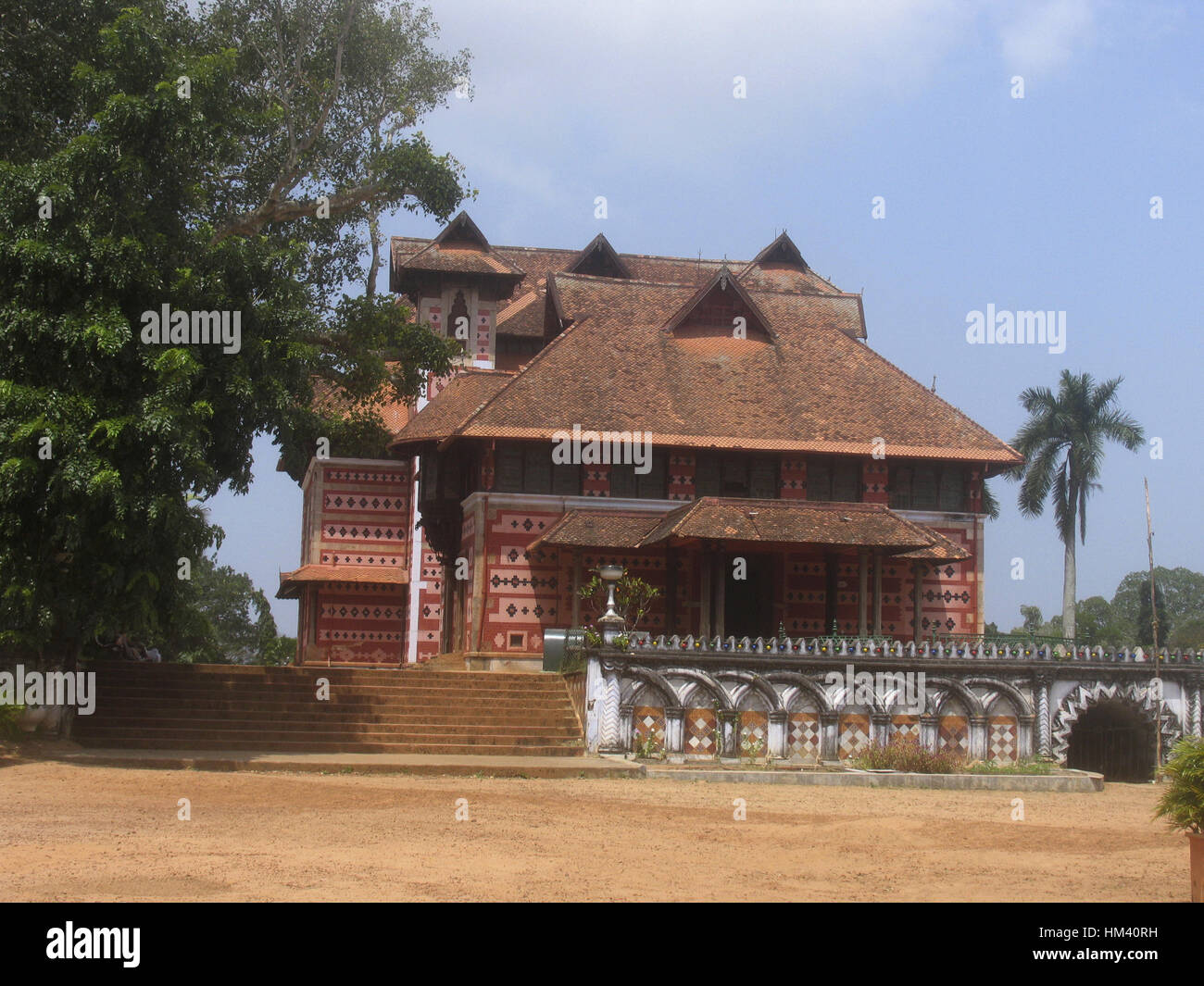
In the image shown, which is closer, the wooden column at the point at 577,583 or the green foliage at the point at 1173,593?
the wooden column at the point at 577,583

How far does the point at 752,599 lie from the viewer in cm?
3350

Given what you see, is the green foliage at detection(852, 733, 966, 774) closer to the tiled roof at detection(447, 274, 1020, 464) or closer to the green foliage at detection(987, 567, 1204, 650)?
the tiled roof at detection(447, 274, 1020, 464)

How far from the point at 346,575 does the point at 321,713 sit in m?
14.1

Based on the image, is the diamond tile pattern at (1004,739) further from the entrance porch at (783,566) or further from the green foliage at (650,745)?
the green foliage at (650,745)

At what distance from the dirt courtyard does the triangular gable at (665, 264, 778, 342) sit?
60.3ft

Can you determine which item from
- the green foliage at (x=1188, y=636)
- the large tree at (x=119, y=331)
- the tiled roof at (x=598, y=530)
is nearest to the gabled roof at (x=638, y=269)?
the tiled roof at (x=598, y=530)

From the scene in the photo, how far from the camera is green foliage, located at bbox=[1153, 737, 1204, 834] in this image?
9.68 meters

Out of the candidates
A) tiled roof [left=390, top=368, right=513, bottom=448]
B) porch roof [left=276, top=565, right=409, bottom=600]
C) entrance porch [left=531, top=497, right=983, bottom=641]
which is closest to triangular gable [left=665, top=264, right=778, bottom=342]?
tiled roof [left=390, top=368, right=513, bottom=448]

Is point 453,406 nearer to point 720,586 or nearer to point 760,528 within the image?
point 720,586

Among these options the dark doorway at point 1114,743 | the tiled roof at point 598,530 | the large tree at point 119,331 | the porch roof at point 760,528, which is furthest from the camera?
the tiled roof at point 598,530

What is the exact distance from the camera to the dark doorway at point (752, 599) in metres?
33.2

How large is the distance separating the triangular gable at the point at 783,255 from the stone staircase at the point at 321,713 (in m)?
23.8
